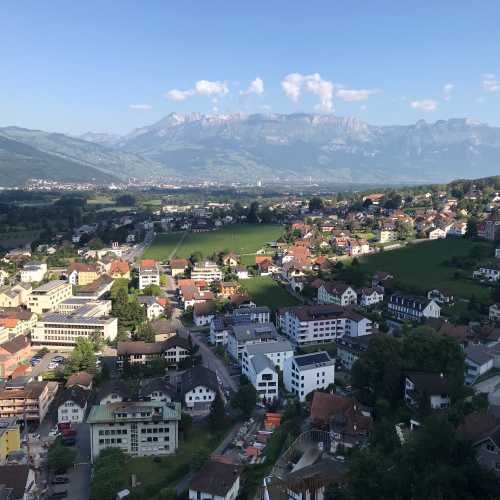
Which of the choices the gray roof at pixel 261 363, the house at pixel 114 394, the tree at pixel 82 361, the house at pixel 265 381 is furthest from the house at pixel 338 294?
the house at pixel 114 394

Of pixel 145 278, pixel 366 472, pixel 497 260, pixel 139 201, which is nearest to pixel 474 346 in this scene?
pixel 366 472

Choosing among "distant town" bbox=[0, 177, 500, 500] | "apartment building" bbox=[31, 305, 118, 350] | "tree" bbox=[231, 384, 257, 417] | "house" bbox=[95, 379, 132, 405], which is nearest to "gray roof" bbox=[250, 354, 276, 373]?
"distant town" bbox=[0, 177, 500, 500]

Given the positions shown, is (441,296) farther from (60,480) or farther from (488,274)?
(60,480)

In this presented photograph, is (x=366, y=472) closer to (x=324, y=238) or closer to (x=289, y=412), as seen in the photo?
(x=289, y=412)

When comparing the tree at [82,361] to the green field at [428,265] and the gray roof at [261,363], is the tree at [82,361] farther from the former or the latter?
the green field at [428,265]

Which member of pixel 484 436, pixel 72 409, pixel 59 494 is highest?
pixel 484 436

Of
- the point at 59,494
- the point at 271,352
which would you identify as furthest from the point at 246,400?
the point at 59,494
